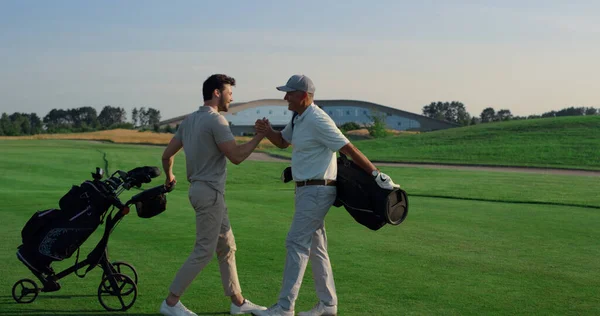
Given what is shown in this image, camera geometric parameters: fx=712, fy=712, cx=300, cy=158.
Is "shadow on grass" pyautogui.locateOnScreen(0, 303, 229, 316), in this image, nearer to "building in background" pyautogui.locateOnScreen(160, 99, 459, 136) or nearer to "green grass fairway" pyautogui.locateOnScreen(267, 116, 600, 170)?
"green grass fairway" pyautogui.locateOnScreen(267, 116, 600, 170)

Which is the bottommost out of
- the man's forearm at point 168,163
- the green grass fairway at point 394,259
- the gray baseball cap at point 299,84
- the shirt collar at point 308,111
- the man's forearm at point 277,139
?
the green grass fairway at point 394,259

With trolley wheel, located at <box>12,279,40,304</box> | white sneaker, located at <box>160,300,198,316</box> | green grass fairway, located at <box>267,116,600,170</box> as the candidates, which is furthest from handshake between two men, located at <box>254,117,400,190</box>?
green grass fairway, located at <box>267,116,600,170</box>

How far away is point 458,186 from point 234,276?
17.9 m

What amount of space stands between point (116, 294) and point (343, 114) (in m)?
A: 110

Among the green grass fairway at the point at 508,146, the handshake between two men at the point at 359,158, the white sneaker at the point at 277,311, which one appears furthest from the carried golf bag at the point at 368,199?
the green grass fairway at the point at 508,146

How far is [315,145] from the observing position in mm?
6051

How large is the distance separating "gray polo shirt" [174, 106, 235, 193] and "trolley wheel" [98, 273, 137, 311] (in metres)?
1.17

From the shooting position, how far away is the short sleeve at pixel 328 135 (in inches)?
233

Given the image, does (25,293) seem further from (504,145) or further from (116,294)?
(504,145)

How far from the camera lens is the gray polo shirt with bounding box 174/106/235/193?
609 centimetres

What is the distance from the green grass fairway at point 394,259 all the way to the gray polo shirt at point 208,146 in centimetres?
120

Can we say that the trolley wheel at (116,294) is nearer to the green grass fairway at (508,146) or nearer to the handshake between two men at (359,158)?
the handshake between two men at (359,158)

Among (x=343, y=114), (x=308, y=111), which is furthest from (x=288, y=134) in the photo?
(x=343, y=114)

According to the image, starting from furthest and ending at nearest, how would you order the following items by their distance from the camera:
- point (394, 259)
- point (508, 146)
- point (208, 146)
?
1. point (508, 146)
2. point (394, 259)
3. point (208, 146)
